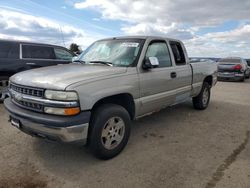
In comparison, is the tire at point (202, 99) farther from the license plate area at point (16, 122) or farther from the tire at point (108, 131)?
the license plate area at point (16, 122)

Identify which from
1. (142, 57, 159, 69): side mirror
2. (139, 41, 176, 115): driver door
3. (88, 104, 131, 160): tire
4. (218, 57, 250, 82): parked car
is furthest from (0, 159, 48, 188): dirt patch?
(218, 57, 250, 82): parked car

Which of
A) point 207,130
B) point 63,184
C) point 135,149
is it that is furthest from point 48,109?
point 207,130

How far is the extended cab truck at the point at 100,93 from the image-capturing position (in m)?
3.13

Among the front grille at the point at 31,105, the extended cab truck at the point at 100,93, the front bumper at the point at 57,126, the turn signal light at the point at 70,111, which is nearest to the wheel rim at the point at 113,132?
the extended cab truck at the point at 100,93

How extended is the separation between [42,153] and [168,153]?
2.03 metres

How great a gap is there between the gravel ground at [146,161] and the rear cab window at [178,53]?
57.0 inches

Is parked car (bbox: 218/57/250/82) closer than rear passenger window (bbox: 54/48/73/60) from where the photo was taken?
No

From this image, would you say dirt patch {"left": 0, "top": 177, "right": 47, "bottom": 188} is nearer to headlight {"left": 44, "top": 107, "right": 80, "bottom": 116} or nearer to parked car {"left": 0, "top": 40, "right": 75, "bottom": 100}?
headlight {"left": 44, "top": 107, "right": 80, "bottom": 116}

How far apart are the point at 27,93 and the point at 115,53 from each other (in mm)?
1731

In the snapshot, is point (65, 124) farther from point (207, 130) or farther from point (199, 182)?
point (207, 130)

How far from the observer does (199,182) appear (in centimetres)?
310

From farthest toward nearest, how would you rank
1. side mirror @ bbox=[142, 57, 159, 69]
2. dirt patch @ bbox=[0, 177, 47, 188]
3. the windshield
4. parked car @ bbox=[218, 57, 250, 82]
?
parked car @ bbox=[218, 57, 250, 82]
the windshield
side mirror @ bbox=[142, 57, 159, 69]
dirt patch @ bbox=[0, 177, 47, 188]

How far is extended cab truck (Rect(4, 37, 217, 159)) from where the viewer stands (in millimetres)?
3127

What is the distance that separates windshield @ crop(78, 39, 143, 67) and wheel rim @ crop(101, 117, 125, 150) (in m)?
1.00
